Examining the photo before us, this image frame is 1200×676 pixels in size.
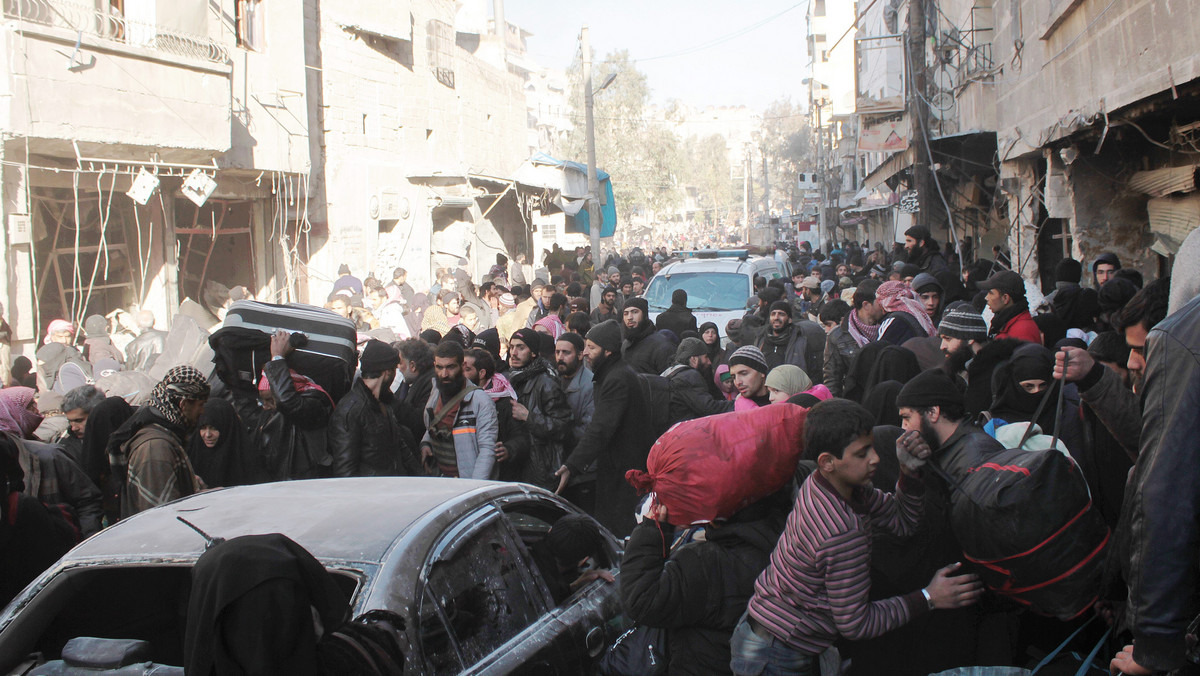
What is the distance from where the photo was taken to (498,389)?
20.2 feet

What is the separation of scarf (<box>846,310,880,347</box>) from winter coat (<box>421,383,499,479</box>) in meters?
3.15

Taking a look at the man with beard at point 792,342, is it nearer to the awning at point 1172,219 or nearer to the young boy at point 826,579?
the awning at point 1172,219

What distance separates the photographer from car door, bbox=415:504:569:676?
3.02 meters

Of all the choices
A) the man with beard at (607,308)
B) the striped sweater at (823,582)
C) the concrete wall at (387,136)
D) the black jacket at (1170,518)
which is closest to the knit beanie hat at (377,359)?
the striped sweater at (823,582)

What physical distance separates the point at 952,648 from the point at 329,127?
18.3 metres

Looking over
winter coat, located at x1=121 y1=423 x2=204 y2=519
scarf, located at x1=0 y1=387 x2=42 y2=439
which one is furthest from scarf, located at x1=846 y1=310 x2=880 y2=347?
scarf, located at x1=0 y1=387 x2=42 y2=439

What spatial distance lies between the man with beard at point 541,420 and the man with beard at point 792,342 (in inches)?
107

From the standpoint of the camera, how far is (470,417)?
5.75 m

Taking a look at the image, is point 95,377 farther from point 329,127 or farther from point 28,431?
point 329,127

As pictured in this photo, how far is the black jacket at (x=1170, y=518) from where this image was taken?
2.09m

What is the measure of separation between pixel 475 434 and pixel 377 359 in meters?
0.75

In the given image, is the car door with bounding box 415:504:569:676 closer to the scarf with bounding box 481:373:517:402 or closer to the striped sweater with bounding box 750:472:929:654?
the striped sweater with bounding box 750:472:929:654

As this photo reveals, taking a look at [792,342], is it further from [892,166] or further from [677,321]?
[892,166]

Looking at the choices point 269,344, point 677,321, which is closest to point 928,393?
point 269,344
